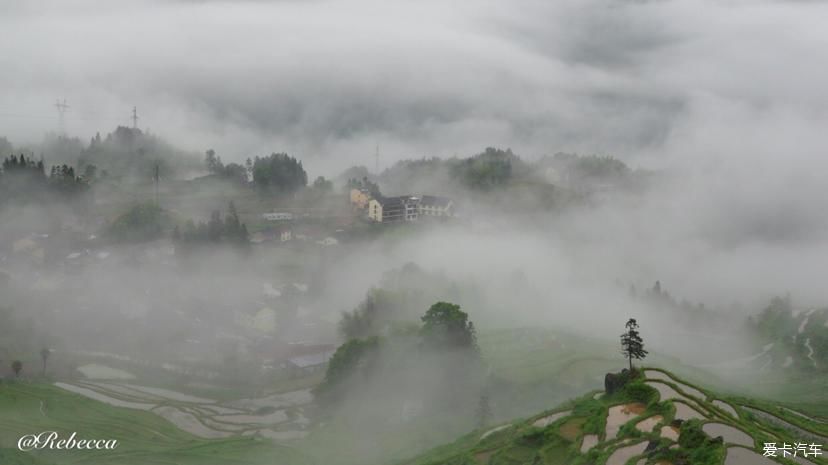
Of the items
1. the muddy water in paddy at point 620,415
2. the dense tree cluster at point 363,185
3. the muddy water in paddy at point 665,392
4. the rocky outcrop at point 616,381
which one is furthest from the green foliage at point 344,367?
the dense tree cluster at point 363,185

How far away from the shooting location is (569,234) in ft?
536

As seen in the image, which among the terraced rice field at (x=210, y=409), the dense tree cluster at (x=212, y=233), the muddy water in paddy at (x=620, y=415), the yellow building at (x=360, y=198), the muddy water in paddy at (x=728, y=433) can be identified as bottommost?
the terraced rice field at (x=210, y=409)

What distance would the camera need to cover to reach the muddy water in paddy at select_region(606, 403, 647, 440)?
33.7 metres

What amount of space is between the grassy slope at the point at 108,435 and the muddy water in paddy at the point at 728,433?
32437 millimetres

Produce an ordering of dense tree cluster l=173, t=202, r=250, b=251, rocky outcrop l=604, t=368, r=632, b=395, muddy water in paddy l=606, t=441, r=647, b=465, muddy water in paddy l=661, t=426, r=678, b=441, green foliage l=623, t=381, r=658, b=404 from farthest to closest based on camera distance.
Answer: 1. dense tree cluster l=173, t=202, r=250, b=251
2. rocky outcrop l=604, t=368, r=632, b=395
3. green foliage l=623, t=381, r=658, b=404
4. muddy water in paddy l=661, t=426, r=678, b=441
5. muddy water in paddy l=606, t=441, r=647, b=465

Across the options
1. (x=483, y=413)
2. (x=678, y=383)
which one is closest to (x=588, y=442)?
(x=678, y=383)

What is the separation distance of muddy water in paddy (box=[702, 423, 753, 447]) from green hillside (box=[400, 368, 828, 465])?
42 millimetres

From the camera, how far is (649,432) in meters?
31.7

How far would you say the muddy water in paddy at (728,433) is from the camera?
2988cm

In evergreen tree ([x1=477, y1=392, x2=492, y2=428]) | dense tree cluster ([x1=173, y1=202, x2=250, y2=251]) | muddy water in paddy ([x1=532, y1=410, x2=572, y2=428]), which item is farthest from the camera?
dense tree cluster ([x1=173, y1=202, x2=250, y2=251])

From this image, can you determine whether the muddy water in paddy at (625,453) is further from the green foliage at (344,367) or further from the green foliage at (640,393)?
the green foliage at (344,367)

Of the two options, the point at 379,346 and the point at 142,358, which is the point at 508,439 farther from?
the point at 142,358

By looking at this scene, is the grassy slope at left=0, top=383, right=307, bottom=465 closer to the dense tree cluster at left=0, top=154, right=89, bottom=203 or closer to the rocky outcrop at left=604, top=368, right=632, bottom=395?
the rocky outcrop at left=604, top=368, right=632, bottom=395

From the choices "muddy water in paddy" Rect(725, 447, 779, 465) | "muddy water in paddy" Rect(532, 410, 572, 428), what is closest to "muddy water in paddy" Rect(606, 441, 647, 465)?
"muddy water in paddy" Rect(725, 447, 779, 465)
